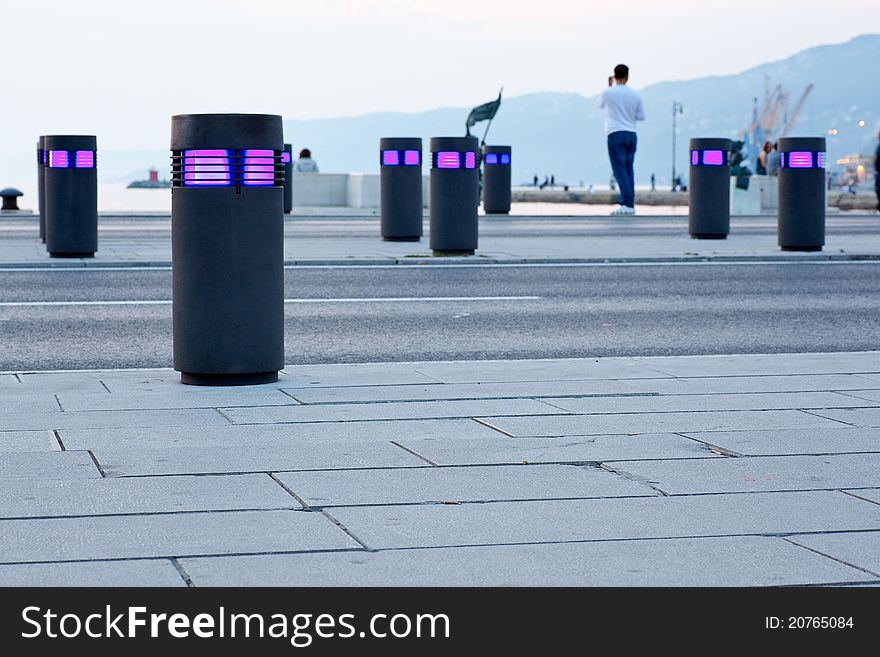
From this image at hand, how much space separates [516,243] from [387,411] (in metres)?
13.7

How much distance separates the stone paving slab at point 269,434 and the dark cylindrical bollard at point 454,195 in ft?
35.9

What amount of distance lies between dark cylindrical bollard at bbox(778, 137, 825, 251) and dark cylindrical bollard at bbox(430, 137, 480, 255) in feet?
12.1

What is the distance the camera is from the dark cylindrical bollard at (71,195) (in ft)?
53.7

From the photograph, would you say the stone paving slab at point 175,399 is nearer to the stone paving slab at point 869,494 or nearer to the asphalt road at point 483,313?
the asphalt road at point 483,313

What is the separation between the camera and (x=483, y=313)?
470 inches

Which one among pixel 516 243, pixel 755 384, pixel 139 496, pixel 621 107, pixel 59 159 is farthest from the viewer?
pixel 621 107

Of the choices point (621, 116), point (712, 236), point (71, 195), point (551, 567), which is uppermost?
point (621, 116)

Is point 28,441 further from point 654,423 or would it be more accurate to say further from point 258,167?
point 654,423

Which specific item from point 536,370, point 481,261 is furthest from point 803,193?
point 536,370

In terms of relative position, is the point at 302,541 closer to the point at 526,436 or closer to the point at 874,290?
the point at 526,436

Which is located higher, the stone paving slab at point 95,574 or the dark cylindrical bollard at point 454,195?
the dark cylindrical bollard at point 454,195

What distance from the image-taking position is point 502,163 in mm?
32312

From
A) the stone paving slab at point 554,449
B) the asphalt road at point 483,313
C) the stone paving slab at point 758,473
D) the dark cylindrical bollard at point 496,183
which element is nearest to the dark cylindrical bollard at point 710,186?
the asphalt road at point 483,313

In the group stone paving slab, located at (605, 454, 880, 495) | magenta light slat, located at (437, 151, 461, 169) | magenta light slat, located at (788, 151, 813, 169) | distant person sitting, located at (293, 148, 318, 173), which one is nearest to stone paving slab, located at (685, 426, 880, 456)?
stone paving slab, located at (605, 454, 880, 495)
